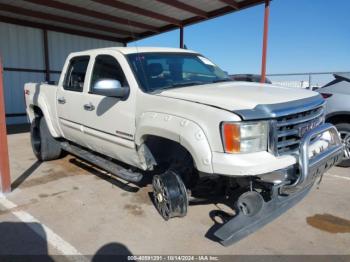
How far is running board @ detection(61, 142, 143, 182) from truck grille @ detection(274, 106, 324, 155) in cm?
182

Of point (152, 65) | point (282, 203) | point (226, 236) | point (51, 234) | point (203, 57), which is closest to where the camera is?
point (226, 236)

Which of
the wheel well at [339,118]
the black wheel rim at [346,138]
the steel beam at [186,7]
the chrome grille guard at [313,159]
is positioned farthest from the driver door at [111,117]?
the steel beam at [186,7]

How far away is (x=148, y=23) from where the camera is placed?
12.4 metres

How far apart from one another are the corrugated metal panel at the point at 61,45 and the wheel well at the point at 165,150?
11729mm

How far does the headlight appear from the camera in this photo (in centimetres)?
268

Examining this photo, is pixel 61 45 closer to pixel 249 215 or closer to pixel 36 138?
pixel 36 138

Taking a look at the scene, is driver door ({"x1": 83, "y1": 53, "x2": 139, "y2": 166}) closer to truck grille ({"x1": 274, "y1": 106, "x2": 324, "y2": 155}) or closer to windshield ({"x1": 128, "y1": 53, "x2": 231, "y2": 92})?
windshield ({"x1": 128, "y1": 53, "x2": 231, "y2": 92})

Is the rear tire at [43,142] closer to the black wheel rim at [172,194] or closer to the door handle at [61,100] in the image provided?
the door handle at [61,100]

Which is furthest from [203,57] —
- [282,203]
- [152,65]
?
[282,203]

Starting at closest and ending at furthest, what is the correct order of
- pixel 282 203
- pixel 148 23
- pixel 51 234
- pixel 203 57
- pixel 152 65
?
pixel 282 203 → pixel 51 234 → pixel 152 65 → pixel 203 57 → pixel 148 23

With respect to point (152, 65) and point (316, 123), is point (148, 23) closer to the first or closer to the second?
point (152, 65)

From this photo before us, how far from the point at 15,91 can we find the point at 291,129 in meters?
12.5

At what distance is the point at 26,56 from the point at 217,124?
493 inches

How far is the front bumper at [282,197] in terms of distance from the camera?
110 inches
